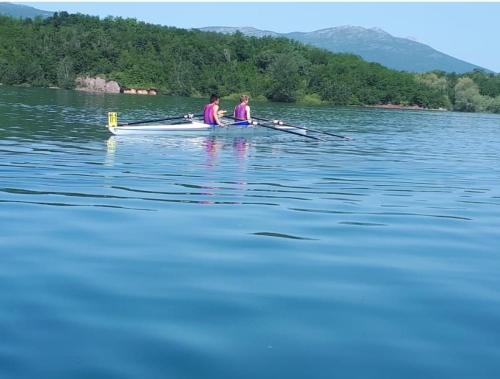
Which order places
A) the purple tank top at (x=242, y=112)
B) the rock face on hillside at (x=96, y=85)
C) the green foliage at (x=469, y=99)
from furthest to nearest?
1. the rock face on hillside at (x=96, y=85)
2. the green foliage at (x=469, y=99)
3. the purple tank top at (x=242, y=112)

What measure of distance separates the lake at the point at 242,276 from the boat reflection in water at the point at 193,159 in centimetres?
15

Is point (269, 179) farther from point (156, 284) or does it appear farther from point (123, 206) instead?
point (156, 284)

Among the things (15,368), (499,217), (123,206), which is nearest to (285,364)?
(15,368)

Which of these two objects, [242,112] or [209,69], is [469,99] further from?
[242,112]

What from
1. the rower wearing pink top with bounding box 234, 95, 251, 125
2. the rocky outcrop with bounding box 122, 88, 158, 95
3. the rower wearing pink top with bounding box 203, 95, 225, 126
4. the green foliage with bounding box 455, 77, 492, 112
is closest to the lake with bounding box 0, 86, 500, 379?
the rower wearing pink top with bounding box 203, 95, 225, 126

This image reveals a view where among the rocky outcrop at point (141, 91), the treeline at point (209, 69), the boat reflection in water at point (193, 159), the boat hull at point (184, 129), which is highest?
the treeline at point (209, 69)

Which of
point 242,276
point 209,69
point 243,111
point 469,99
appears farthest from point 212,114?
point 209,69

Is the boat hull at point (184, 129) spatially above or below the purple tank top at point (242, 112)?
below

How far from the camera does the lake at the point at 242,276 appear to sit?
17.9 ft

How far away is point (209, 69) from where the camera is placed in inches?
4496

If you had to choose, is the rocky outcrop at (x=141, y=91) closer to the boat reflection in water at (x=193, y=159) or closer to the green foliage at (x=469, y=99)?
the green foliage at (x=469, y=99)

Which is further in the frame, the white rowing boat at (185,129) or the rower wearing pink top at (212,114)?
the rower wearing pink top at (212,114)

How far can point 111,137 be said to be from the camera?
24469mm

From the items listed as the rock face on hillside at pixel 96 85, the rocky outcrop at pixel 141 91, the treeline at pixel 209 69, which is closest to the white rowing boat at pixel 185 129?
the treeline at pixel 209 69
